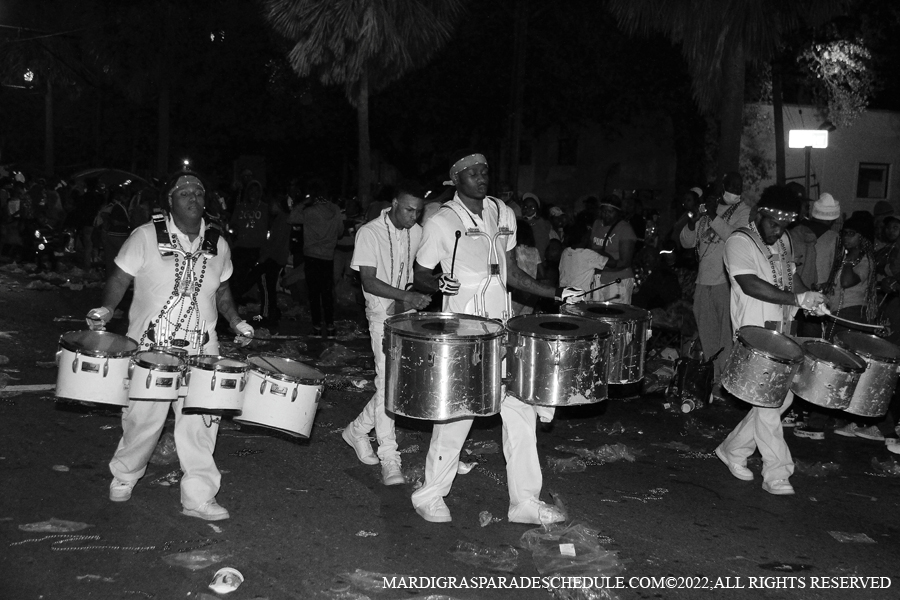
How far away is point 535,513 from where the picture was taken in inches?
230

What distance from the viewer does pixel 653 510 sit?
6.34 metres

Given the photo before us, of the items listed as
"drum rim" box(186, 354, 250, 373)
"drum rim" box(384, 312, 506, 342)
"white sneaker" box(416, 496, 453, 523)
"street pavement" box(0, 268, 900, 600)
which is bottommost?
"street pavement" box(0, 268, 900, 600)

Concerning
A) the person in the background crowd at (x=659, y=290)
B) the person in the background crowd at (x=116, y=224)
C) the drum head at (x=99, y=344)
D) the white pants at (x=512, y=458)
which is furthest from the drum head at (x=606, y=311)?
the person in the background crowd at (x=116, y=224)

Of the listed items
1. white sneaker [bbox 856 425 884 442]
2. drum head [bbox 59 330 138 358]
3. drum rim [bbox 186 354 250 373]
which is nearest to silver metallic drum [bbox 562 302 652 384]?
drum rim [bbox 186 354 250 373]

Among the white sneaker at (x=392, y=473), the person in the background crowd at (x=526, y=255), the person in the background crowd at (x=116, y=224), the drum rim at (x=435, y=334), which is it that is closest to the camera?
the drum rim at (x=435, y=334)

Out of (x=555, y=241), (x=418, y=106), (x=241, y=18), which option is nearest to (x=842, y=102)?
(x=418, y=106)

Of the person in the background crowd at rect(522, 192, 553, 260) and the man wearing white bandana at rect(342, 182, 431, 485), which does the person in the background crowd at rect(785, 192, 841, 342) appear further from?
the person in the background crowd at rect(522, 192, 553, 260)

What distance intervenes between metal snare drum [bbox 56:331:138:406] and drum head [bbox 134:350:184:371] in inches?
4.6

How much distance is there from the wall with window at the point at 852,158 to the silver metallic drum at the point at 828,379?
2182 centimetres

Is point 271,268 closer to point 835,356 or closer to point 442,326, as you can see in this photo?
point 442,326

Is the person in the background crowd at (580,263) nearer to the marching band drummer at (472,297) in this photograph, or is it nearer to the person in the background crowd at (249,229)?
the marching band drummer at (472,297)

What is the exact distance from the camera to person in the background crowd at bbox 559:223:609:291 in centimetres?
1009

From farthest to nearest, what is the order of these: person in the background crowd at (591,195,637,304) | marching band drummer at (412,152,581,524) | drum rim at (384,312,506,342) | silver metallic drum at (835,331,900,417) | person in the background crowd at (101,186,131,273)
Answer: person in the background crowd at (101,186,131,273) → person in the background crowd at (591,195,637,304) → silver metallic drum at (835,331,900,417) → marching band drummer at (412,152,581,524) → drum rim at (384,312,506,342)

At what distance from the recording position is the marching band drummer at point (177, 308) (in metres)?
5.71
